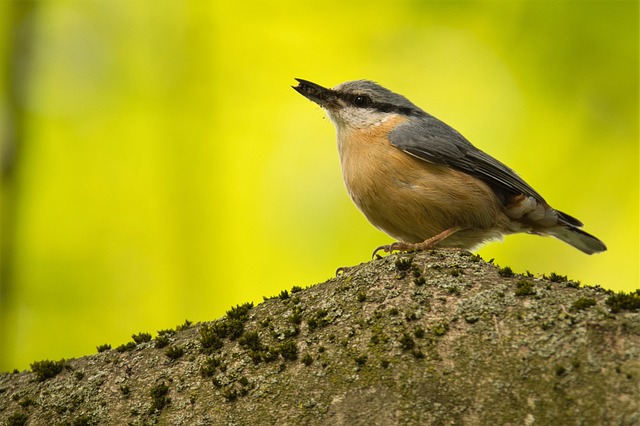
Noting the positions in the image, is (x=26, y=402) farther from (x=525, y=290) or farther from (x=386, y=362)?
(x=525, y=290)

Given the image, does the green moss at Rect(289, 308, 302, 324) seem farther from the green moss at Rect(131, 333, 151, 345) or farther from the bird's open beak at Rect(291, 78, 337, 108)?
the bird's open beak at Rect(291, 78, 337, 108)

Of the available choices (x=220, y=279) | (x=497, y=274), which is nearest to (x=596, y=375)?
(x=497, y=274)

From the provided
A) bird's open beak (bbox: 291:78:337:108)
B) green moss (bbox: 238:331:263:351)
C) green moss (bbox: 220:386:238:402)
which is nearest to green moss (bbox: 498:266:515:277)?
green moss (bbox: 238:331:263:351)

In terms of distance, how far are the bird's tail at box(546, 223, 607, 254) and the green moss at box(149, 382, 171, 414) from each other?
322cm

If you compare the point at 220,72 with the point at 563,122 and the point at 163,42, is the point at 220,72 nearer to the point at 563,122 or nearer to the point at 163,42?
the point at 163,42

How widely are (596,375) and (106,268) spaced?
4659 mm

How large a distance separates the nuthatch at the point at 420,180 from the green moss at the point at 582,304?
1.71 meters

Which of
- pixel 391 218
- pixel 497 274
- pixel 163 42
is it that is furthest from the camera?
pixel 163 42

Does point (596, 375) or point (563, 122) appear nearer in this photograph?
point (596, 375)

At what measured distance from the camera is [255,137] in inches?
250

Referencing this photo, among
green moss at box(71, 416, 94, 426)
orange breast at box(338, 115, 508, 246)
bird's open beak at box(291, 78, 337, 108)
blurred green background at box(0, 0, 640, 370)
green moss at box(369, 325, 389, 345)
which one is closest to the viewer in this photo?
green moss at box(369, 325, 389, 345)

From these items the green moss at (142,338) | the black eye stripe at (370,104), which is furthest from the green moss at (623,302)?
the black eye stripe at (370,104)

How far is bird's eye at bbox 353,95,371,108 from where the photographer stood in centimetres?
485

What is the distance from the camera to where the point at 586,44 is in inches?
227
